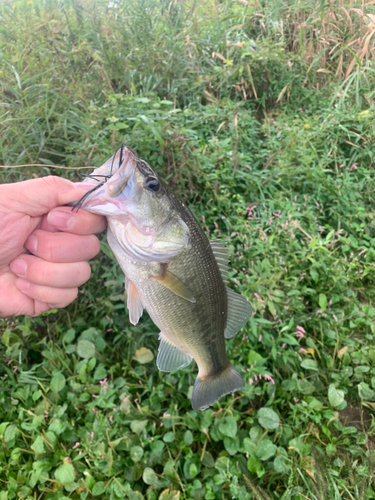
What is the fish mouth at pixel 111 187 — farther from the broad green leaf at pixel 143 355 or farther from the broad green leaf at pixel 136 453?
the broad green leaf at pixel 136 453

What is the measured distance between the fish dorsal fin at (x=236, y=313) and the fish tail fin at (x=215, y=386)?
0.23m

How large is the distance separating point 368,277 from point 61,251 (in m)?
2.76

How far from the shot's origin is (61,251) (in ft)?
4.49

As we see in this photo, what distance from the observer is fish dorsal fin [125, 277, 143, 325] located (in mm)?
1363

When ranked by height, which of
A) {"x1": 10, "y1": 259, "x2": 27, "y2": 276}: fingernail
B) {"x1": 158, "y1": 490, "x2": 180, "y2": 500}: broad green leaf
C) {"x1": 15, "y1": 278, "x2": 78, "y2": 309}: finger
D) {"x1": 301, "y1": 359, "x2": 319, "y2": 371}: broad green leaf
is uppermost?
{"x1": 10, "y1": 259, "x2": 27, "y2": 276}: fingernail

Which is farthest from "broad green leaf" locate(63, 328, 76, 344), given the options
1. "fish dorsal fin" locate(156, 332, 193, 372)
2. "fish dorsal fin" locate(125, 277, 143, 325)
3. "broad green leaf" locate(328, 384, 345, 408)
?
"broad green leaf" locate(328, 384, 345, 408)

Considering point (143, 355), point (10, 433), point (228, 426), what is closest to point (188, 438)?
point (228, 426)

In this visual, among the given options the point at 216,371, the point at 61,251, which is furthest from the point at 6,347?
the point at 216,371

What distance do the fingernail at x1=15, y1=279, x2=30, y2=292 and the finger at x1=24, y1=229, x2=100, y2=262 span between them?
0.65 feet

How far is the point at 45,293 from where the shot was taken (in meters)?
1.50

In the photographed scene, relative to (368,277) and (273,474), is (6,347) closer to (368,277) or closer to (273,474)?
(273,474)

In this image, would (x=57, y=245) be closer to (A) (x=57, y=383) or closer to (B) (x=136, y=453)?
(A) (x=57, y=383)

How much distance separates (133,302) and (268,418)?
1.29 meters

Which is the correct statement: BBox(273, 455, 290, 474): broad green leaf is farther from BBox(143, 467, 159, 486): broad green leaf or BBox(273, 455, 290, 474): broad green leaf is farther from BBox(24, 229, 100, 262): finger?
BBox(24, 229, 100, 262): finger
